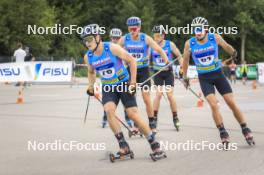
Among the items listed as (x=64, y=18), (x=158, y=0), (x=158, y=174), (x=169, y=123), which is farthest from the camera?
(x=158, y=0)

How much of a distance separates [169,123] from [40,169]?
647 centimetres

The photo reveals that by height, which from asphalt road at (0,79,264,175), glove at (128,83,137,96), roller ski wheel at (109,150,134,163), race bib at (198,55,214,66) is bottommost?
asphalt road at (0,79,264,175)

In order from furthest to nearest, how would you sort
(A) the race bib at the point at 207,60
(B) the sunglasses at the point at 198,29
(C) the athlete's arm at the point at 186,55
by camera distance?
(C) the athlete's arm at the point at 186,55 < (A) the race bib at the point at 207,60 < (B) the sunglasses at the point at 198,29

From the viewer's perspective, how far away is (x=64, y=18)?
60.0 metres

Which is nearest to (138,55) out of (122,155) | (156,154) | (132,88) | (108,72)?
(108,72)

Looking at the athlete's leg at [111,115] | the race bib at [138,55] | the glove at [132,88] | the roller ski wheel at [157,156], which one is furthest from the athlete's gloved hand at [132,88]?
the race bib at [138,55]

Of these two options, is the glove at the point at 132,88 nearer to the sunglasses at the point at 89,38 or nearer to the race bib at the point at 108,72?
the race bib at the point at 108,72

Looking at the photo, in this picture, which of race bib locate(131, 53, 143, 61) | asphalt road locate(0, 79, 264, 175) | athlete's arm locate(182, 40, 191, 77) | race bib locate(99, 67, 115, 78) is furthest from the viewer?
race bib locate(131, 53, 143, 61)

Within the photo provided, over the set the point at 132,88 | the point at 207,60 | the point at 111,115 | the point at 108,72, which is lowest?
the point at 111,115

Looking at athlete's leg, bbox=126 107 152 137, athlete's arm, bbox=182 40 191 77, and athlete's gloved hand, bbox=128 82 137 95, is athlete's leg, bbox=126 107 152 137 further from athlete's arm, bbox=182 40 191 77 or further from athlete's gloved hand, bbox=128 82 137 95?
athlete's arm, bbox=182 40 191 77

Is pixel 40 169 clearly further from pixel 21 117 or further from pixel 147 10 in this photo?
pixel 147 10

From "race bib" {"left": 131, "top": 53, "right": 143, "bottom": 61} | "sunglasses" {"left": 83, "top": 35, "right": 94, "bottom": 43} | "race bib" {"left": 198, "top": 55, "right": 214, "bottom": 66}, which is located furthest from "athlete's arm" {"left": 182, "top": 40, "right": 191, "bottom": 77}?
"sunglasses" {"left": 83, "top": 35, "right": 94, "bottom": 43}

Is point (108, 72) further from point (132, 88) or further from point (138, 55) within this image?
point (138, 55)

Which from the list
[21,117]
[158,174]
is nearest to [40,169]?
[158,174]
